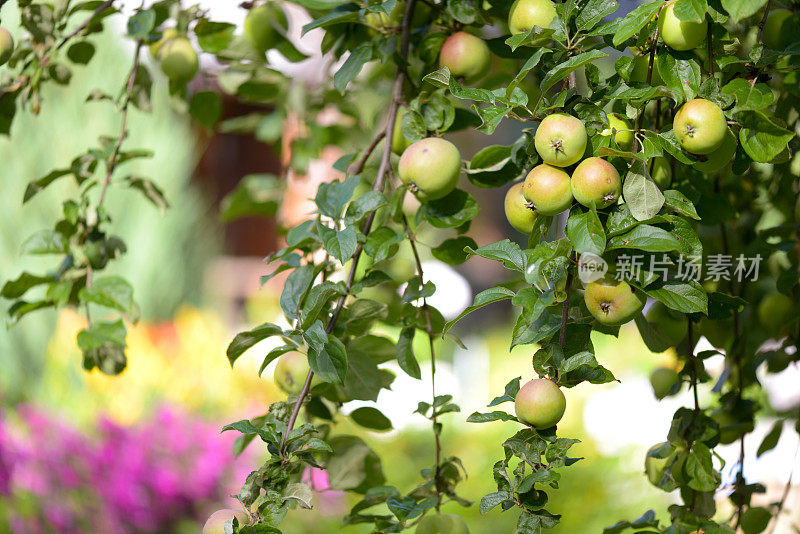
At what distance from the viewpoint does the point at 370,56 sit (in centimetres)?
62

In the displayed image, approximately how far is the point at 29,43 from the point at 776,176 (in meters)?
0.76

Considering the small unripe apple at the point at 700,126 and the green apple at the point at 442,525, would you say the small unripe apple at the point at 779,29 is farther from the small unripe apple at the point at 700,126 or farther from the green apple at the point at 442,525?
the green apple at the point at 442,525

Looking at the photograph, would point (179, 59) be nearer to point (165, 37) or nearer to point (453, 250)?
point (165, 37)

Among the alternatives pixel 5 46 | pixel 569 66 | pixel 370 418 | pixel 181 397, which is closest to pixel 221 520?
pixel 370 418

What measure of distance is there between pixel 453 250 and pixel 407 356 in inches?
3.8

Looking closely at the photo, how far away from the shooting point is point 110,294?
0.67 meters

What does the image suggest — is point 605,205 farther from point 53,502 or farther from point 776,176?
point 53,502

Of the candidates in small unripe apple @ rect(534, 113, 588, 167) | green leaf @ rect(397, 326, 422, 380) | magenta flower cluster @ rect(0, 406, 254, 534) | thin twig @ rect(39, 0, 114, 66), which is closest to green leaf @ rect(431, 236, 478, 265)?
green leaf @ rect(397, 326, 422, 380)

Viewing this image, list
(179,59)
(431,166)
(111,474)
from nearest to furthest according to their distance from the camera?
(431,166) → (179,59) → (111,474)

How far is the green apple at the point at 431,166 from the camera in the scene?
540mm

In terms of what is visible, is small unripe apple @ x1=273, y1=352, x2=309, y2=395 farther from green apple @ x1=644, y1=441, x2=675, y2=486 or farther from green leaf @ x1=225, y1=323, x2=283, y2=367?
green apple @ x1=644, y1=441, x2=675, y2=486

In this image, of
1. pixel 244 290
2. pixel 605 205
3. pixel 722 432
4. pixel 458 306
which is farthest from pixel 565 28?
pixel 244 290

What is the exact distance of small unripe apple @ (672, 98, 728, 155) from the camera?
17.2 inches

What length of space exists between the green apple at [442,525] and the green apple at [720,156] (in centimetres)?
31
